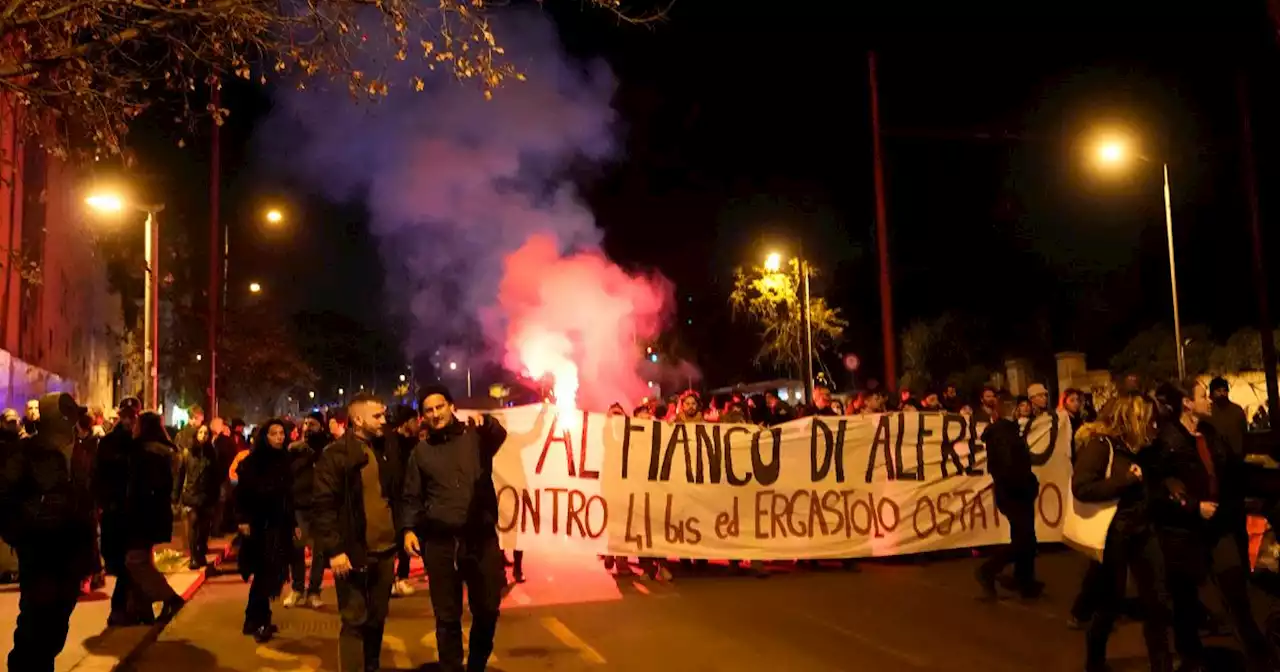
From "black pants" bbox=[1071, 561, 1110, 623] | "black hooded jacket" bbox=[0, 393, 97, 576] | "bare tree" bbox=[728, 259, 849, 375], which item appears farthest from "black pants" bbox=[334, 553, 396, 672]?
"bare tree" bbox=[728, 259, 849, 375]

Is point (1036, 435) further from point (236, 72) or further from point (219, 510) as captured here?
point (219, 510)

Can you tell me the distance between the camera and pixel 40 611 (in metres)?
5.33

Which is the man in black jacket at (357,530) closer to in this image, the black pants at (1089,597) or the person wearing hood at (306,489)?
the person wearing hood at (306,489)

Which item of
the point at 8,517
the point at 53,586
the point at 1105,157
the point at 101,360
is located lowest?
the point at 53,586

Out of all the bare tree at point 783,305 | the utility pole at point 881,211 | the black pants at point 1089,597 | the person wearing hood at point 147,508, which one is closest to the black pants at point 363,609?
the person wearing hood at point 147,508

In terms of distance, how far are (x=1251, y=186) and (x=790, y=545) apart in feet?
39.0

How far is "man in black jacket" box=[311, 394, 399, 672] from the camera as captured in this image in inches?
223

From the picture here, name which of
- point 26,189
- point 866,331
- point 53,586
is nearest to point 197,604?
point 53,586

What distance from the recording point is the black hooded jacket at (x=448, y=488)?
18.5 feet

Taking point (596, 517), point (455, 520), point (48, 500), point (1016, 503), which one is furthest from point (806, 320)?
point (48, 500)

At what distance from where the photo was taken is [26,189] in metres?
21.5

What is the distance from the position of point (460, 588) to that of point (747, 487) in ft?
16.6

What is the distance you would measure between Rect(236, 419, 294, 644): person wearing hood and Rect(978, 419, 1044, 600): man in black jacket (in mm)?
5582

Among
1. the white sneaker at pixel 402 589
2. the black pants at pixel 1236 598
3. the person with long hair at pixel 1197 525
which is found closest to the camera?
the person with long hair at pixel 1197 525
